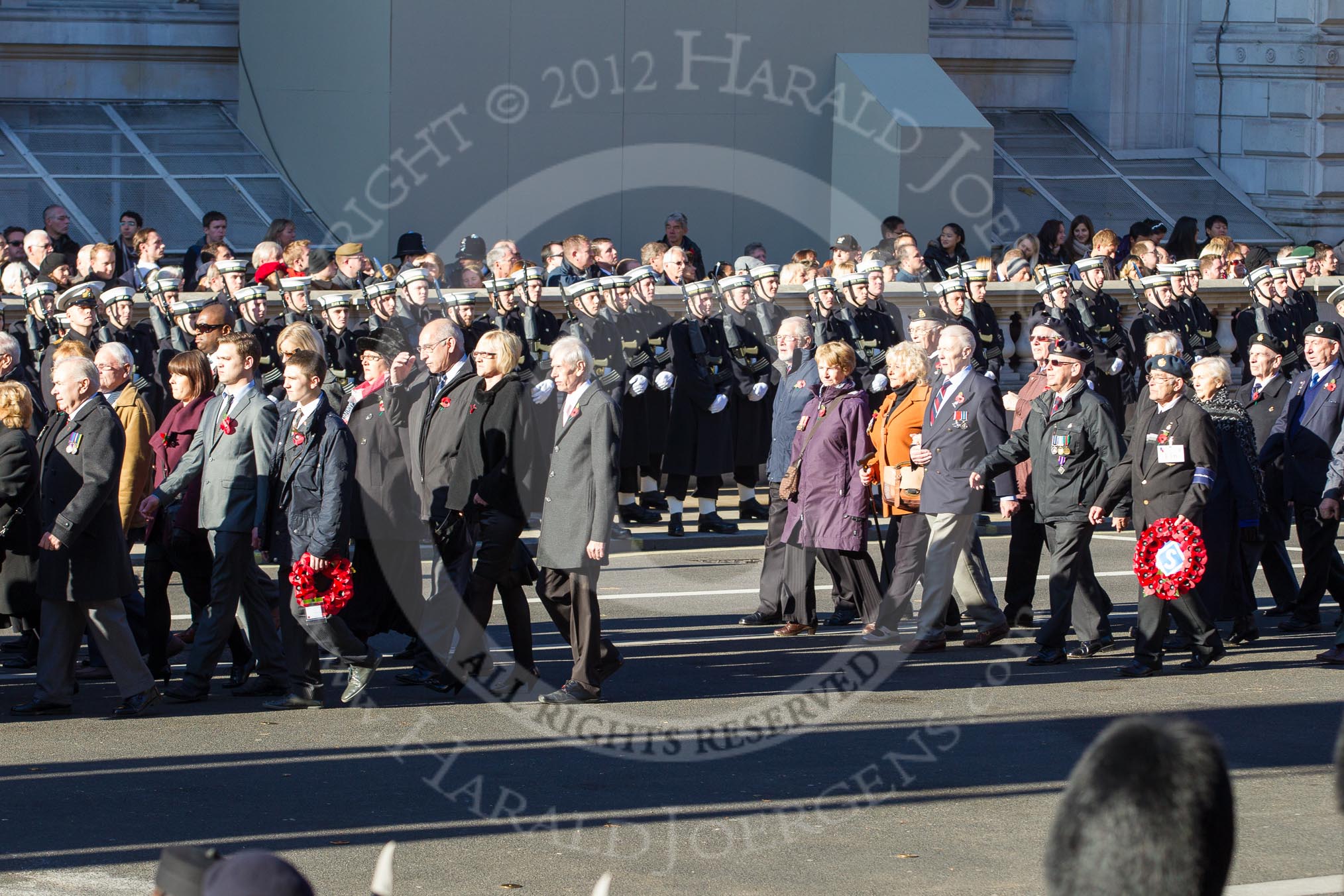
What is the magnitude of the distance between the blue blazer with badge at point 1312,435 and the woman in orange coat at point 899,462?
2.23 metres

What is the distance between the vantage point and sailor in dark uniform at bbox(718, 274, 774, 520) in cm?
1516

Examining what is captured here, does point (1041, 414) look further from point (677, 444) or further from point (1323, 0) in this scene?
point (1323, 0)

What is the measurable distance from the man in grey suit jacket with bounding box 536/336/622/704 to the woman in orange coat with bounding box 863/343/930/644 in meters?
2.07

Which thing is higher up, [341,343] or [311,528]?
[341,343]

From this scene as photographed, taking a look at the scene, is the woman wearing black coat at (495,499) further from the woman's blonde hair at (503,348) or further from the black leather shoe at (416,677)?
the black leather shoe at (416,677)

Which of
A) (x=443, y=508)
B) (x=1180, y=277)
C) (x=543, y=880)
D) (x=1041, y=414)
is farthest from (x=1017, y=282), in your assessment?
(x=543, y=880)

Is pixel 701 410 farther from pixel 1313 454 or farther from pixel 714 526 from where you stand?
pixel 1313 454

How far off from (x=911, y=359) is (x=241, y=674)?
162 inches

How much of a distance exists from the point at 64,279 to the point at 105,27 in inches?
370

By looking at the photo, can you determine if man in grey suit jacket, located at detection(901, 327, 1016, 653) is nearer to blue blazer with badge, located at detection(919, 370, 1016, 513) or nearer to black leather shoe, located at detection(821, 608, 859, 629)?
blue blazer with badge, located at detection(919, 370, 1016, 513)

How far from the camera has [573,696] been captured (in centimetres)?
909

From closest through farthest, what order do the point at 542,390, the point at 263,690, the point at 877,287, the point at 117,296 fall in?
the point at 263,690, the point at 542,390, the point at 117,296, the point at 877,287

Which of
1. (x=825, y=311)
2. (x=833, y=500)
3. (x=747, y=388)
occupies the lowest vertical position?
(x=833, y=500)

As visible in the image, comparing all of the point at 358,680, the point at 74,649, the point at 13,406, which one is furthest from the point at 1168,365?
the point at 13,406
